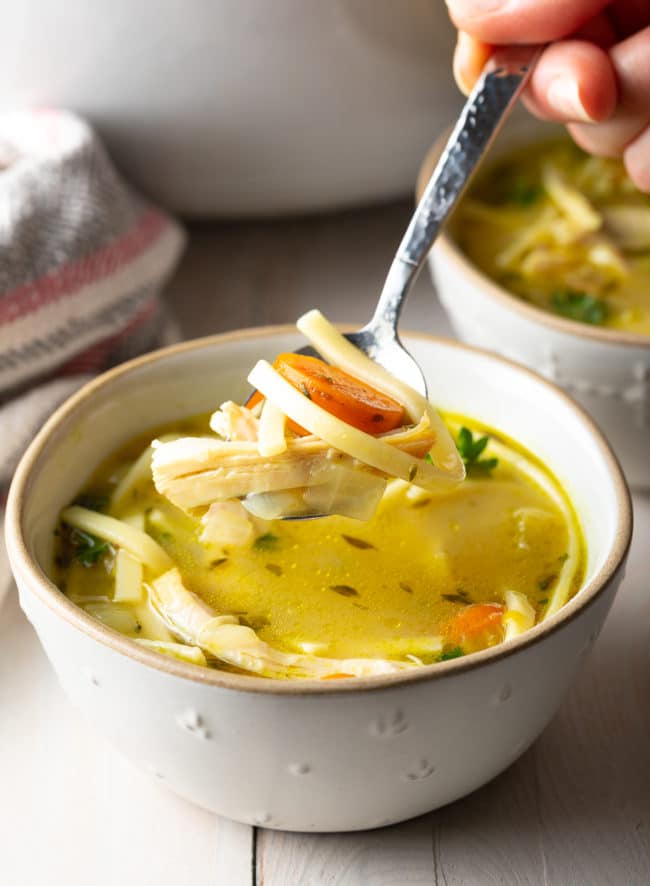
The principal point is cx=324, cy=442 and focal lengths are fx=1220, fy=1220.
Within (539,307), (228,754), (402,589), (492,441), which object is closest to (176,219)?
(539,307)

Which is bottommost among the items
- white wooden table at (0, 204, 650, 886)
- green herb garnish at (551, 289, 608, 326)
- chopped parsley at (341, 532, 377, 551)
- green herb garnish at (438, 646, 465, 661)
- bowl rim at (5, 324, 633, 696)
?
white wooden table at (0, 204, 650, 886)

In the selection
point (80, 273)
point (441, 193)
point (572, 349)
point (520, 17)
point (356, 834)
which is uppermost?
point (520, 17)

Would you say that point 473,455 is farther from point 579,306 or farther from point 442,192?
point 579,306

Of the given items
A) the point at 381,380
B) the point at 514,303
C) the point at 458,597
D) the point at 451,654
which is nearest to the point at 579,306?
the point at 514,303

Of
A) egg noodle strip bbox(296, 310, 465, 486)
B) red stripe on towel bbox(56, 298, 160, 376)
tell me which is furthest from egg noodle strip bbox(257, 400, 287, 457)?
red stripe on towel bbox(56, 298, 160, 376)

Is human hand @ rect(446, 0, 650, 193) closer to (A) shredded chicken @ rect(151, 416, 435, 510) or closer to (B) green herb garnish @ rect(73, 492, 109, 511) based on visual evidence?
(A) shredded chicken @ rect(151, 416, 435, 510)

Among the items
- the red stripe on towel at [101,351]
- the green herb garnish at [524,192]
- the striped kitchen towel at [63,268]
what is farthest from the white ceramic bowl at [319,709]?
the green herb garnish at [524,192]

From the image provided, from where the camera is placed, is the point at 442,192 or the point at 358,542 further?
the point at 442,192

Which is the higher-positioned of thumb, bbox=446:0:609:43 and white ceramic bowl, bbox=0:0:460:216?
thumb, bbox=446:0:609:43
